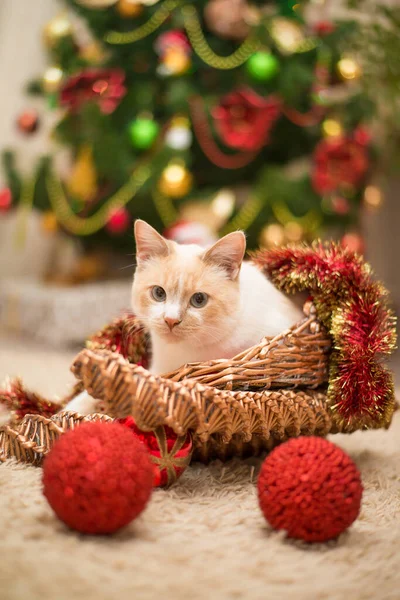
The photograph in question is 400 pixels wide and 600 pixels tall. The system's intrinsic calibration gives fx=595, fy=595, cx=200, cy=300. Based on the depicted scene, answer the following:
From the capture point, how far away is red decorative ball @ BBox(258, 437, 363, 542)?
81 cm

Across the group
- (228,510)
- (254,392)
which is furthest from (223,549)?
(254,392)

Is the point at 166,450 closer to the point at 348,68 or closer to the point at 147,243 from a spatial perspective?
the point at 147,243

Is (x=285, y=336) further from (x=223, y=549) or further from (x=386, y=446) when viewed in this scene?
(x=386, y=446)

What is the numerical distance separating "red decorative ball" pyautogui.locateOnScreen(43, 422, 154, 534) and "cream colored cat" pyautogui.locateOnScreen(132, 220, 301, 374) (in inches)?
12.3

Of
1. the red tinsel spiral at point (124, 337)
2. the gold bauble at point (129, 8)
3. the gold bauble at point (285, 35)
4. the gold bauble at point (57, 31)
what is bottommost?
the red tinsel spiral at point (124, 337)

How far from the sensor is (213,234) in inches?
102

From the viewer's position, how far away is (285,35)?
8.44ft

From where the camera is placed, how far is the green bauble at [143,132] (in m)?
2.57

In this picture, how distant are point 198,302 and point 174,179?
1.50 meters

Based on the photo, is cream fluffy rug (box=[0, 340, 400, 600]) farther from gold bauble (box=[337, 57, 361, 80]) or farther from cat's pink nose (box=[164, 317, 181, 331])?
gold bauble (box=[337, 57, 361, 80])

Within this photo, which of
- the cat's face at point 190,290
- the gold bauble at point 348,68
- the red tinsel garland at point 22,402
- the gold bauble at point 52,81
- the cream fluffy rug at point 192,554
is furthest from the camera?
the gold bauble at point 52,81

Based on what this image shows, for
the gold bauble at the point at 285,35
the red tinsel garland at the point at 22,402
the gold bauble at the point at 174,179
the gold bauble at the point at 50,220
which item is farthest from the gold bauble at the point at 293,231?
the red tinsel garland at the point at 22,402

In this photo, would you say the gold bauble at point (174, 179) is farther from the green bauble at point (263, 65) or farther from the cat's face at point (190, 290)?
the cat's face at point (190, 290)

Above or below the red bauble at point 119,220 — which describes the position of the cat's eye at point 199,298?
above
